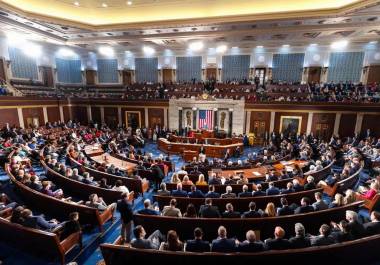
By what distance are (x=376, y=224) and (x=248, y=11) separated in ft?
45.2

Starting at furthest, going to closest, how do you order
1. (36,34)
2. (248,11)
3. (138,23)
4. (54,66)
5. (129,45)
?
(54,66) → (129,45) → (36,34) → (138,23) → (248,11)

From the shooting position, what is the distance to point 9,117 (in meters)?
15.0

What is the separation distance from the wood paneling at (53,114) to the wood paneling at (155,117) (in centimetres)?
840

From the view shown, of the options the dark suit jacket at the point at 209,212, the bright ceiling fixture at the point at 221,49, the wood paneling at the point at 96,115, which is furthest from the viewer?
the wood paneling at the point at 96,115

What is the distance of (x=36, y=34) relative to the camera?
16062mm

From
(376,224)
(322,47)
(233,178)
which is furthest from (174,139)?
(322,47)

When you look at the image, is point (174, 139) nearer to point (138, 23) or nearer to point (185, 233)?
point (138, 23)

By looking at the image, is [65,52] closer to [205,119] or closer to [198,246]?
[205,119]

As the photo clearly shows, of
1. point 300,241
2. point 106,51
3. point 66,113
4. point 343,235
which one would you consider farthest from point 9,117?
point 343,235

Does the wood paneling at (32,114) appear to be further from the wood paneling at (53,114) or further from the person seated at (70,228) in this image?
the person seated at (70,228)

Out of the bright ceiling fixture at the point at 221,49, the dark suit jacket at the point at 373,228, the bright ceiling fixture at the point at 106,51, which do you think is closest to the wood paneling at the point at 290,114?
the bright ceiling fixture at the point at 221,49

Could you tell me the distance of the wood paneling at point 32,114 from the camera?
16.2 metres

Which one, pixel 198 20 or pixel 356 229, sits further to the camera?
pixel 198 20

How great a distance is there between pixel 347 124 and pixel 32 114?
962 inches
